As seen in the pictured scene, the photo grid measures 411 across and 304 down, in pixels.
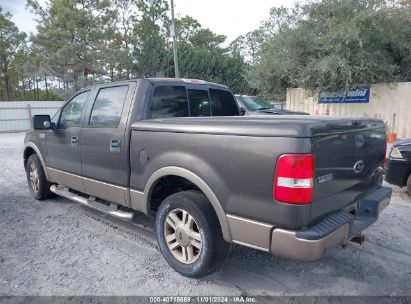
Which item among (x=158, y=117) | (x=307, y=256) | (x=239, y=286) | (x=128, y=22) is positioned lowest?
(x=239, y=286)

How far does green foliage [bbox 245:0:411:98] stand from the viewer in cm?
1294

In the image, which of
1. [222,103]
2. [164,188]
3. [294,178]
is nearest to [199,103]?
[222,103]

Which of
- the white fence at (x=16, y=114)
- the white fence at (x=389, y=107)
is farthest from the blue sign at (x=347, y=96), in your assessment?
the white fence at (x=16, y=114)

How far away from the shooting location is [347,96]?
46.3 feet

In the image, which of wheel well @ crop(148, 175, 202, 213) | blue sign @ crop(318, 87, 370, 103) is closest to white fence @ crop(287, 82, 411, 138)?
blue sign @ crop(318, 87, 370, 103)

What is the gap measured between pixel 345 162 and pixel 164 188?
72.8 inches

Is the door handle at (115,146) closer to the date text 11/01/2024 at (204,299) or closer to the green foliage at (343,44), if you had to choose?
the date text 11/01/2024 at (204,299)

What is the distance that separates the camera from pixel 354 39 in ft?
41.2

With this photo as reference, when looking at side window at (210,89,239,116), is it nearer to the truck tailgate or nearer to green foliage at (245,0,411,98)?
the truck tailgate

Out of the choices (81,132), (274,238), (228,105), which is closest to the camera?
(274,238)

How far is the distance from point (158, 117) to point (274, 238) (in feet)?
6.29

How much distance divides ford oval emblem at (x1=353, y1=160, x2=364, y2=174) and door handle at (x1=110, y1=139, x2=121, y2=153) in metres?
2.37

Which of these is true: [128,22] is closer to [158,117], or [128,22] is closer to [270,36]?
[270,36]

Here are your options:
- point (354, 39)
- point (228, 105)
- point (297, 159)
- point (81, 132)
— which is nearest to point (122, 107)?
point (81, 132)
